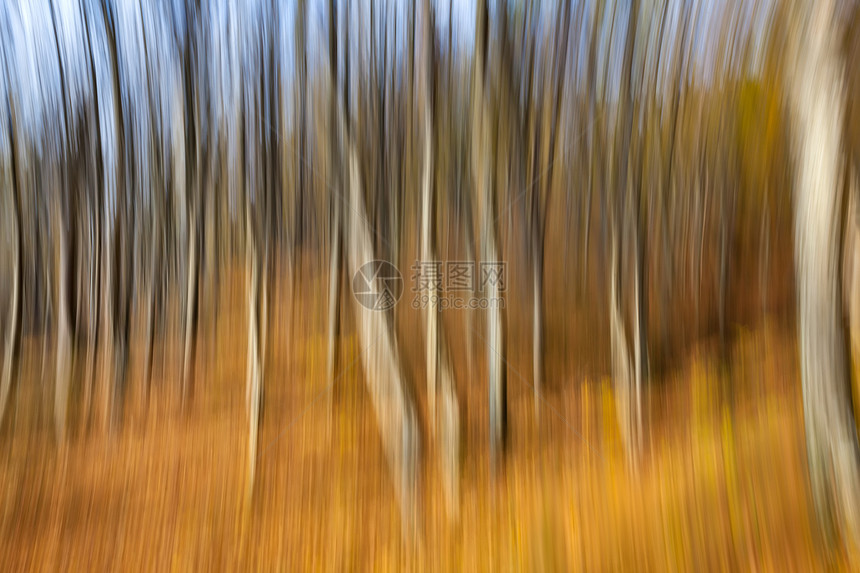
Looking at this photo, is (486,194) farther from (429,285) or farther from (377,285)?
(377,285)

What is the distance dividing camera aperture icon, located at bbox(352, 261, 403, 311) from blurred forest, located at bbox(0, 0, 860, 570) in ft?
0.08

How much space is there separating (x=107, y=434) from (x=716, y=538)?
243 cm

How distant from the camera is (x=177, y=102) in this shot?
2061 mm

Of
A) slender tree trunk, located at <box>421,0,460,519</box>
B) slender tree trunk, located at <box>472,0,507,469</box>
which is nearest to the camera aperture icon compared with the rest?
slender tree trunk, located at <box>421,0,460,519</box>

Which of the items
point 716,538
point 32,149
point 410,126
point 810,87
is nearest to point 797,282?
point 810,87

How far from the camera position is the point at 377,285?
1.92m

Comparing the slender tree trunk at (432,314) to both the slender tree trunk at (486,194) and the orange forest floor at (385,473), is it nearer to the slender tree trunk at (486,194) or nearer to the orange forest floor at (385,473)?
the orange forest floor at (385,473)

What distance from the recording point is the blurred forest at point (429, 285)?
149cm

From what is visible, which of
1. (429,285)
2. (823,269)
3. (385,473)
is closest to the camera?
(823,269)

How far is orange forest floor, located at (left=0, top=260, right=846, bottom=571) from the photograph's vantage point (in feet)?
4.89

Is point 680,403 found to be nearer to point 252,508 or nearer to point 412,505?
point 412,505

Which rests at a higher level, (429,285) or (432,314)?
(429,285)

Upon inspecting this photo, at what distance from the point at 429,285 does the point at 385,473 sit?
76cm

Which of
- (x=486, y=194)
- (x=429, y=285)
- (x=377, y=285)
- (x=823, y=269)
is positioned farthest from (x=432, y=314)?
(x=823, y=269)
